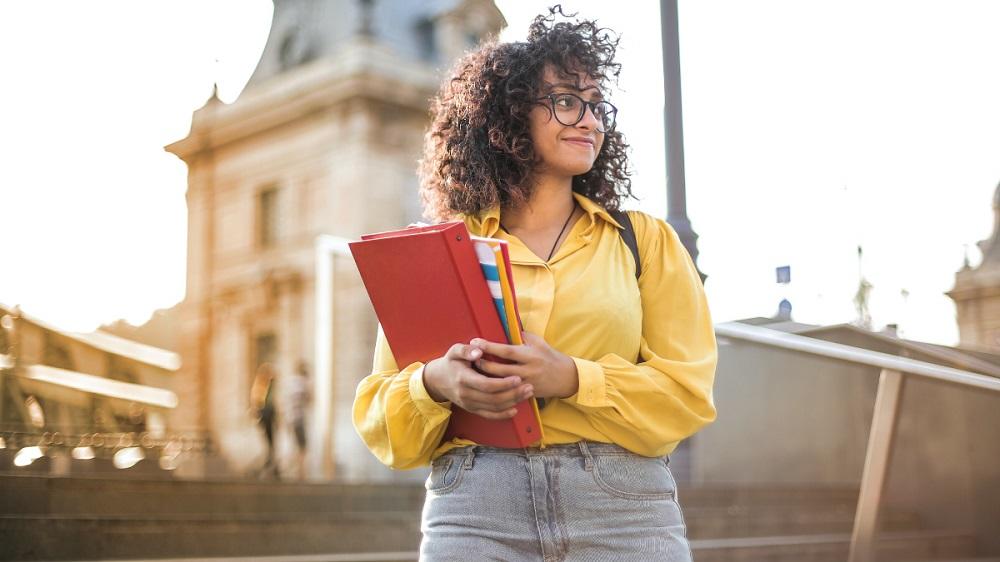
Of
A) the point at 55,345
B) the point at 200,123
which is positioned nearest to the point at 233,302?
the point at 200,123

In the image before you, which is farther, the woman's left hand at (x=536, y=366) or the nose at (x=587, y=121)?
the nose at (x=587, y=121)

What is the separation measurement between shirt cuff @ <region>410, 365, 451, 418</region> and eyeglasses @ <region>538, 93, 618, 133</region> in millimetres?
595

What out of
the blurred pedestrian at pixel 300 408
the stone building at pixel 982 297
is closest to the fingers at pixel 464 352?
the stone building at pixel 982 297

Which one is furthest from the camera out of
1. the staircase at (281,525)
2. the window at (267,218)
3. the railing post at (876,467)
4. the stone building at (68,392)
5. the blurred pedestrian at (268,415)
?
the window at (267,218)

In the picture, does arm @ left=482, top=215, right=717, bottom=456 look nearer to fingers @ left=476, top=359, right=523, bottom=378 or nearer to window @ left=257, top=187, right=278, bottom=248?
fingers @ left=476, top=359, right=523, bottom=378

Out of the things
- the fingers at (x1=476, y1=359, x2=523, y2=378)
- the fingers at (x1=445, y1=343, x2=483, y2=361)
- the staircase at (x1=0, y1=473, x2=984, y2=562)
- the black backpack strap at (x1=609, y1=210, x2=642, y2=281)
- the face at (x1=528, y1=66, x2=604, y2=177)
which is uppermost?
the face at (x1=528, y1=66, x2=604, y2=177)

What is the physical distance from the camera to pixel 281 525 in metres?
6.02

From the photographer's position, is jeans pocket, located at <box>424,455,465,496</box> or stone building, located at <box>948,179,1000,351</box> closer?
jeans pocket, located at <box>424,455,465,496</box>

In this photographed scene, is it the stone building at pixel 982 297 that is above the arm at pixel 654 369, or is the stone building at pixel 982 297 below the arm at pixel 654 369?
above

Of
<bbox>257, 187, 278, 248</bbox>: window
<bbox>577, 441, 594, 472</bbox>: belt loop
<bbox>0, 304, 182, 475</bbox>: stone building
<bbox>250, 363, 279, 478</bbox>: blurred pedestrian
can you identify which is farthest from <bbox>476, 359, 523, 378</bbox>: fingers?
<bbox>257, 187, 278, 248</bbox>: window

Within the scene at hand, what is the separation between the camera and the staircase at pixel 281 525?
478cm

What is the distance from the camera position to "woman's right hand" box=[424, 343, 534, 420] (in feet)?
6.43

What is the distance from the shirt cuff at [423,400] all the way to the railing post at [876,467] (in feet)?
7.61

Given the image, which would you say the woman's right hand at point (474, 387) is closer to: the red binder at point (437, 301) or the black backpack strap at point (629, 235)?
the red binder at point (437, 301)
